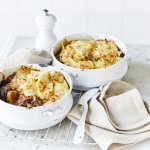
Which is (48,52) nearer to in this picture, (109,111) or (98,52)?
(98,52)

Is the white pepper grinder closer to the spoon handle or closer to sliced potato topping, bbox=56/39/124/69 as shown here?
sliced potato topping, bbox=56/39/124/69

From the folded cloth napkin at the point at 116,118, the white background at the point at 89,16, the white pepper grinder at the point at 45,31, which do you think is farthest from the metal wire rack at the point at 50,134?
the white background at the point at 89,16

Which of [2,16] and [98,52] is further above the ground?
[98,52]

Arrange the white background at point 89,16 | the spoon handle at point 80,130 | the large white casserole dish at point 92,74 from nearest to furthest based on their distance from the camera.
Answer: the spoon handle at point 80,130
the large white casserole dish at point 92,74
the white background at point 89,16

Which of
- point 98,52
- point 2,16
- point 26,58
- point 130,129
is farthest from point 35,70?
point 2,16

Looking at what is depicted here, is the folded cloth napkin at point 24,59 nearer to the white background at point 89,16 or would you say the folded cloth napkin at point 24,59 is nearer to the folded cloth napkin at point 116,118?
the folded cloth napkin at point 116,118

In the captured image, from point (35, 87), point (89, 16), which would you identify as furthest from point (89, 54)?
point (89, 16)
